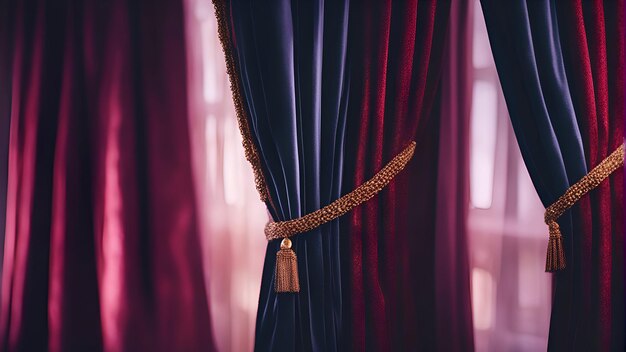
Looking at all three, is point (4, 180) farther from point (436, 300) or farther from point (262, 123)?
point (436, 300)

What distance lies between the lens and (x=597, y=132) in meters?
1.29

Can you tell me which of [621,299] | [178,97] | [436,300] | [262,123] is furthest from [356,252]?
[621,299]

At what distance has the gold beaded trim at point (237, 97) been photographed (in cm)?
125

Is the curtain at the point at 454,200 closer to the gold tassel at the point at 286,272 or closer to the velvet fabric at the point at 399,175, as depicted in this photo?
the velvet fabric at the point at 399,175

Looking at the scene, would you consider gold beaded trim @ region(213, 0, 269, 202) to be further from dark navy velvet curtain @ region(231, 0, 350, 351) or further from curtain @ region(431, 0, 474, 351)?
curtain @ region(431, 0, 474, 351)

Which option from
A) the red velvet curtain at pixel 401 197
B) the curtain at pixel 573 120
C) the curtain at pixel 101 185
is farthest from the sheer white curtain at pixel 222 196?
the curtain at pixel 573 120

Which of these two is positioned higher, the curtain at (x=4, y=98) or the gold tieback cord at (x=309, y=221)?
the curtain at (x=4, y=98)

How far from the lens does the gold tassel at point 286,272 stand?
1192 mm

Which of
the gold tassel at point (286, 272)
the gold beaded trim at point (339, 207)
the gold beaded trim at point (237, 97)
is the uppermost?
the gold beaded trim at point (237, 97)

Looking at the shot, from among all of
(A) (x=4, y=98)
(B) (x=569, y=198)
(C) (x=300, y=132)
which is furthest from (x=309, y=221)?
(A) (x=4, y=98)

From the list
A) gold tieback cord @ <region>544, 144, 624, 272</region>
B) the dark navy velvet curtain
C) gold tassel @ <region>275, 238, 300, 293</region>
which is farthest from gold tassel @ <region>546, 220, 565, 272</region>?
gold tassel @ <region>275, 238, 300, 293</region>

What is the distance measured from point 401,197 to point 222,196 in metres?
0.46

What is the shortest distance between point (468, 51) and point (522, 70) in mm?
143

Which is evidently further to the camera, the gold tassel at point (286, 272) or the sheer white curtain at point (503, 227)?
the sheer white curtain at point (503, 227)
